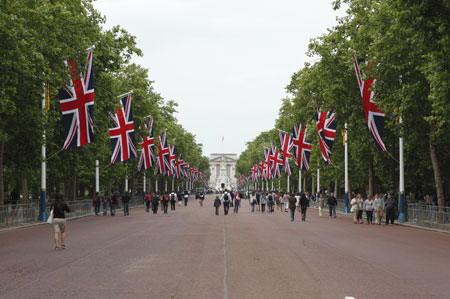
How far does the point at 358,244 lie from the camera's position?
67.5 feet

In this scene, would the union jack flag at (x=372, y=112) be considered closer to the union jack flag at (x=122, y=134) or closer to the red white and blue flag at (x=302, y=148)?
the union jack flag at (x=122, y=134)

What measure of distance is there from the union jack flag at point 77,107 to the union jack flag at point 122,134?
915 cm

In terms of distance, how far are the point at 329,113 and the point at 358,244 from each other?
856 inches

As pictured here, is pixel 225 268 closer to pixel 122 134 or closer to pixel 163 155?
pixel 122 134

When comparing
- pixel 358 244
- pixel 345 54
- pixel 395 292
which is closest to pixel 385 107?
pixel 345 54

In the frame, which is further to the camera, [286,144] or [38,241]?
[286,144]

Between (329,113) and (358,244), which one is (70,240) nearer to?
(358,244)

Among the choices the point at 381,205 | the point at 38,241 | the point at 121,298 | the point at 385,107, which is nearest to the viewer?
the point at 121,298

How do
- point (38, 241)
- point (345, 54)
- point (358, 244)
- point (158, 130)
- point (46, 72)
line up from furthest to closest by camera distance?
point (158, 130), point (345, 54), point (46, 72), point (38, 241), point (358, 244)

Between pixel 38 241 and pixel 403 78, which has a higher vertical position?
pixel 403 78

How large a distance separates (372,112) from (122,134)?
53.4 ft

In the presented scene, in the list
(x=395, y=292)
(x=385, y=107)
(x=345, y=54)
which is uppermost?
(x=345, y=54)

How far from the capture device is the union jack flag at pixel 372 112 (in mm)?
31234

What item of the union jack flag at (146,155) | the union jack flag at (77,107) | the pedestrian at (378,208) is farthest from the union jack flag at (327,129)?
the union jack flag at (77,107)
